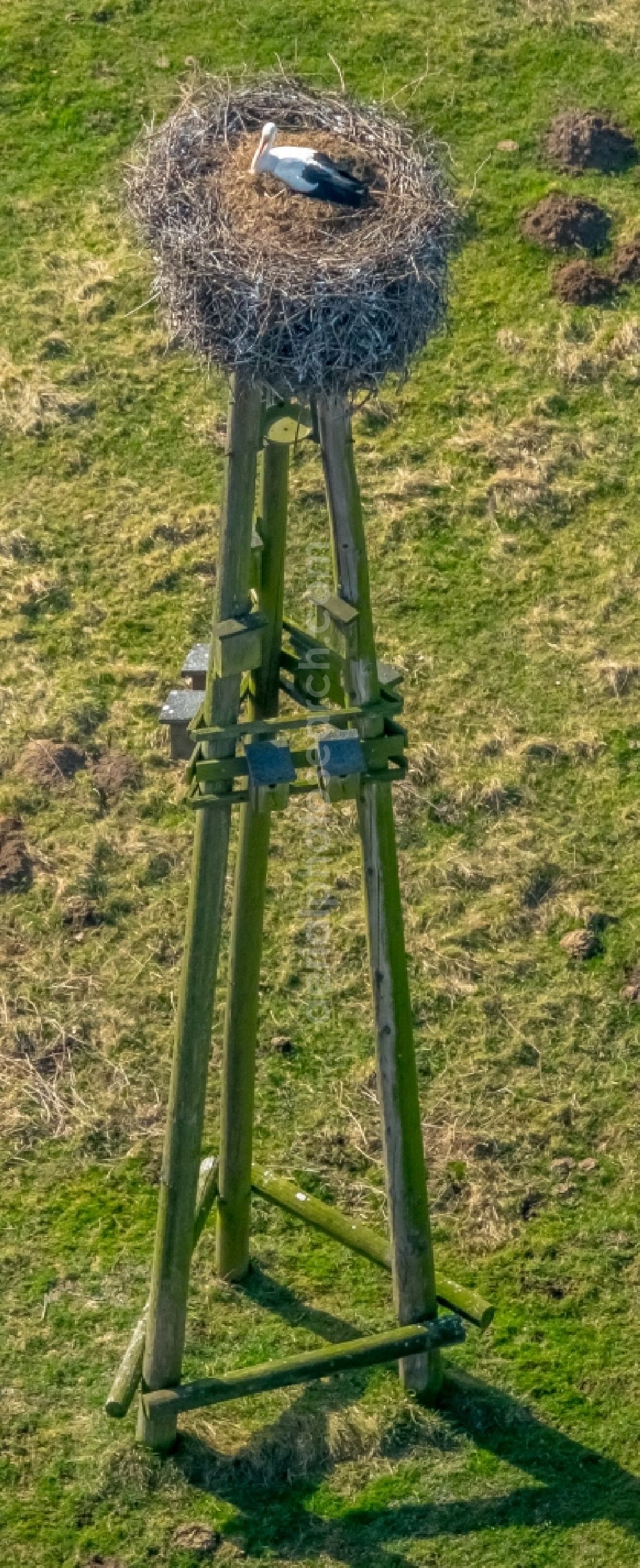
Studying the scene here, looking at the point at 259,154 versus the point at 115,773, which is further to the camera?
the point at 115,773

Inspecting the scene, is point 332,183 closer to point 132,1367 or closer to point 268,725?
point 268,725

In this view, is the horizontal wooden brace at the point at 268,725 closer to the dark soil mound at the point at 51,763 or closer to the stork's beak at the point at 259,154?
the stork's beak at the point at 259,154

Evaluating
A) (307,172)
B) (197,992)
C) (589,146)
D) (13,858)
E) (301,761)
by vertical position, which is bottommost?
(197,992)

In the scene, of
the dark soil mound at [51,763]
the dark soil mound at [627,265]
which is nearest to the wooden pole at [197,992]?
the dark soil mound at [51,763]

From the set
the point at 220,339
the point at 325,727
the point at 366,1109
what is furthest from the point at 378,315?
the point at 366,1109

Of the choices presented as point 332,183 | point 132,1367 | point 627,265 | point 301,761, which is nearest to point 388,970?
point 301,761

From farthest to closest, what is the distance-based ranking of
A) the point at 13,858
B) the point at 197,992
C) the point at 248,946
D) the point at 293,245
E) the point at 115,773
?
1. the point at 115,773
2. the point at 13,858
3. the point at 248,946
4. the point at 197,992
5. the point at 293,245

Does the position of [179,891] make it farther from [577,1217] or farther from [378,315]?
[378,315]
